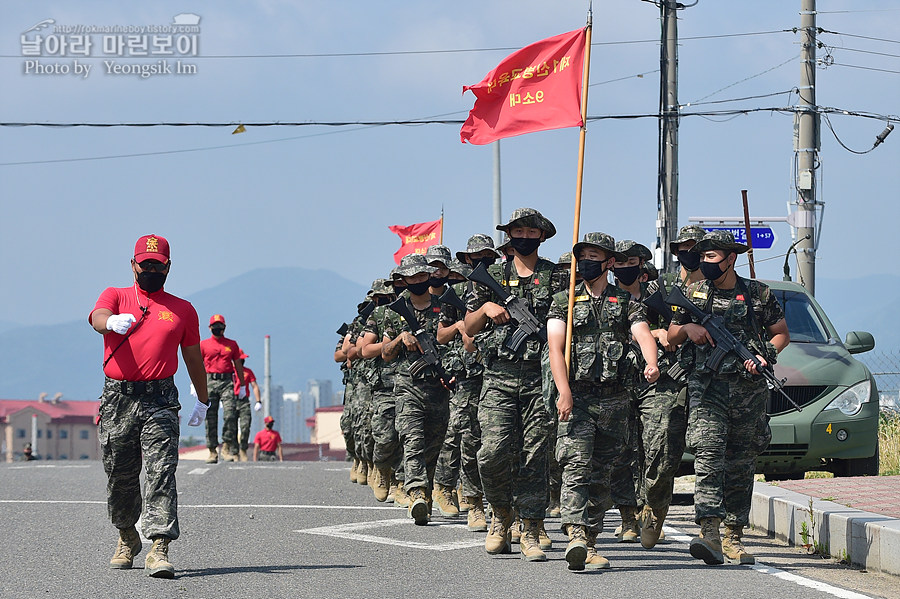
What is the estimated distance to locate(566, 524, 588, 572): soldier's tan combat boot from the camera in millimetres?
8672

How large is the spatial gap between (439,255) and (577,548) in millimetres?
5095

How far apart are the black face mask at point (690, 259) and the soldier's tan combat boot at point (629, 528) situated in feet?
6.47

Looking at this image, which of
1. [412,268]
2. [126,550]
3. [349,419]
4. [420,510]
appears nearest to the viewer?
[126,550]

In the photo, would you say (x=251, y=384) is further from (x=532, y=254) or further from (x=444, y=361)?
(x=532, y=254)

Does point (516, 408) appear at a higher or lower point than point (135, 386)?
lower

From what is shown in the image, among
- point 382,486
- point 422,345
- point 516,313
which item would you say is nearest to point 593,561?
point 516,313

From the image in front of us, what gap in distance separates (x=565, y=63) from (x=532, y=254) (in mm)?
2264

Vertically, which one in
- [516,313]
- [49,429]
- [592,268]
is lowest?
[49,429]

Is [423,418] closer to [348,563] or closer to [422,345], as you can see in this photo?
[422,345]

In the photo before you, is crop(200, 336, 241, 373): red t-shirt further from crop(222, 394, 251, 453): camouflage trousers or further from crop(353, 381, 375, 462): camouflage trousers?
crop(353, 381, 375, 462): camouflage trousers

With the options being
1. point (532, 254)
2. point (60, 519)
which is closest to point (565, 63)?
point (532, 254)

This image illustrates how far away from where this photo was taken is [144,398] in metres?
8.75

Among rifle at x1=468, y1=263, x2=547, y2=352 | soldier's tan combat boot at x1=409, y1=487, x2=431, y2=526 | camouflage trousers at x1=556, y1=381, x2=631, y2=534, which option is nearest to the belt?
rifle at x1=468, y1=263, x2=547, y2=352

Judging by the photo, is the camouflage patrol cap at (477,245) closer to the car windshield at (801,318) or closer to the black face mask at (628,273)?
the black face mask at (628,273)
